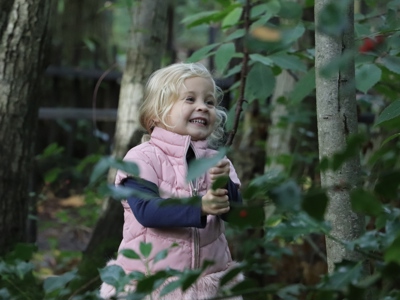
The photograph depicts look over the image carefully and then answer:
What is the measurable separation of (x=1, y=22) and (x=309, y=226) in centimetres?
251

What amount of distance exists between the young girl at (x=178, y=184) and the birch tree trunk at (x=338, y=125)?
32 centimetres

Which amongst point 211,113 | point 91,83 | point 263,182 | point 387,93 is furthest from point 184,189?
point 91,83

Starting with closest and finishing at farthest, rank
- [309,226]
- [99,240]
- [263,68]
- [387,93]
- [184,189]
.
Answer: [309,226]
[184,189]
[263,68]
[387,93]
[99,240]

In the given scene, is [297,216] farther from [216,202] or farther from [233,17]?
[233,17]

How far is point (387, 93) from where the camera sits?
3748mm

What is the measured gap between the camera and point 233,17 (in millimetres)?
3639

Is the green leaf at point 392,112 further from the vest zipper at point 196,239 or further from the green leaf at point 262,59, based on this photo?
the green leaf at point 262,59

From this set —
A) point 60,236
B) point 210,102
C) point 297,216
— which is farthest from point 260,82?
point 60,236

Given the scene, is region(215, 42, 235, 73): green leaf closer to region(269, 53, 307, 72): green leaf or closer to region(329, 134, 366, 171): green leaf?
region(269, 53, 307, 72): green leaf

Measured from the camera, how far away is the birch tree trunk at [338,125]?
2.24m

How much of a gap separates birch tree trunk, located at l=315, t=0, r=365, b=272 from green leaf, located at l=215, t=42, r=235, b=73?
1094 millimetres

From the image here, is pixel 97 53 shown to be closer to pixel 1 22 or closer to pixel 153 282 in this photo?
pixel 1 22

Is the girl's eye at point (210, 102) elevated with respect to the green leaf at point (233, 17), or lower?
lower

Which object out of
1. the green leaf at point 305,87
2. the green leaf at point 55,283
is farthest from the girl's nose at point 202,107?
the green leaf at point 55,283
